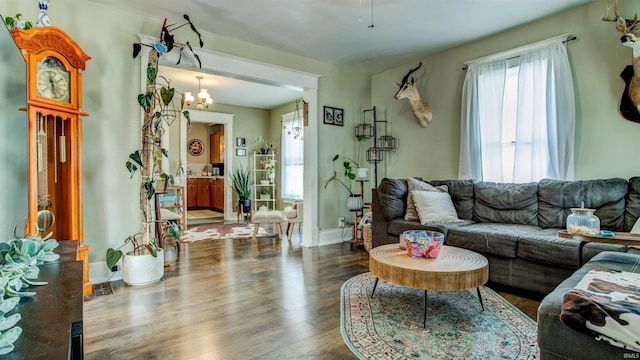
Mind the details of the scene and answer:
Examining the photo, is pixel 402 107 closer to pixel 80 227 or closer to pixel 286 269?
pixel 286 269

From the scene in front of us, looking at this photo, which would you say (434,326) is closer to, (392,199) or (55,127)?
(392,199)

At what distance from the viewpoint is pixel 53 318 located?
2.75ft

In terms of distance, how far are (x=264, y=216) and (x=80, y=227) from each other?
2649 millimetres

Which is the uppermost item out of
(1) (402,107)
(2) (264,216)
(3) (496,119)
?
(1) (402,107)

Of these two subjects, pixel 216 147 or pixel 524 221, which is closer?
pixel 524 221

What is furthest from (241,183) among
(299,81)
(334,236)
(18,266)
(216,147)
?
(18,266)

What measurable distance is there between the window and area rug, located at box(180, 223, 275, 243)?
136cm

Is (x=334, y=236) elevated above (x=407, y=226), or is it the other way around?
(x=407, y=226)

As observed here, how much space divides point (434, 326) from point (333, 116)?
3.47m

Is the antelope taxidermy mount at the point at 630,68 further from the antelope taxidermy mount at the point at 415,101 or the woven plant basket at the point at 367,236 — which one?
the woven plant basket at the point at 367,236

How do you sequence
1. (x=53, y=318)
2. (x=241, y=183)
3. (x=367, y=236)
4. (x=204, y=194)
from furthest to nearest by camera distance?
(x=204, y=194), (x=241, y=183), (x=367, y=236), (x=53, y=318)

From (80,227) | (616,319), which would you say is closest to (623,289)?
(616,319)

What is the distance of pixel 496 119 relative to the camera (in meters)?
3.80

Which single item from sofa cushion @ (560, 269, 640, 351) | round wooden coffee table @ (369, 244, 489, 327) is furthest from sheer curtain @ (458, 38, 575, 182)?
sofa cushion @ (560, 269, 640, 351)
